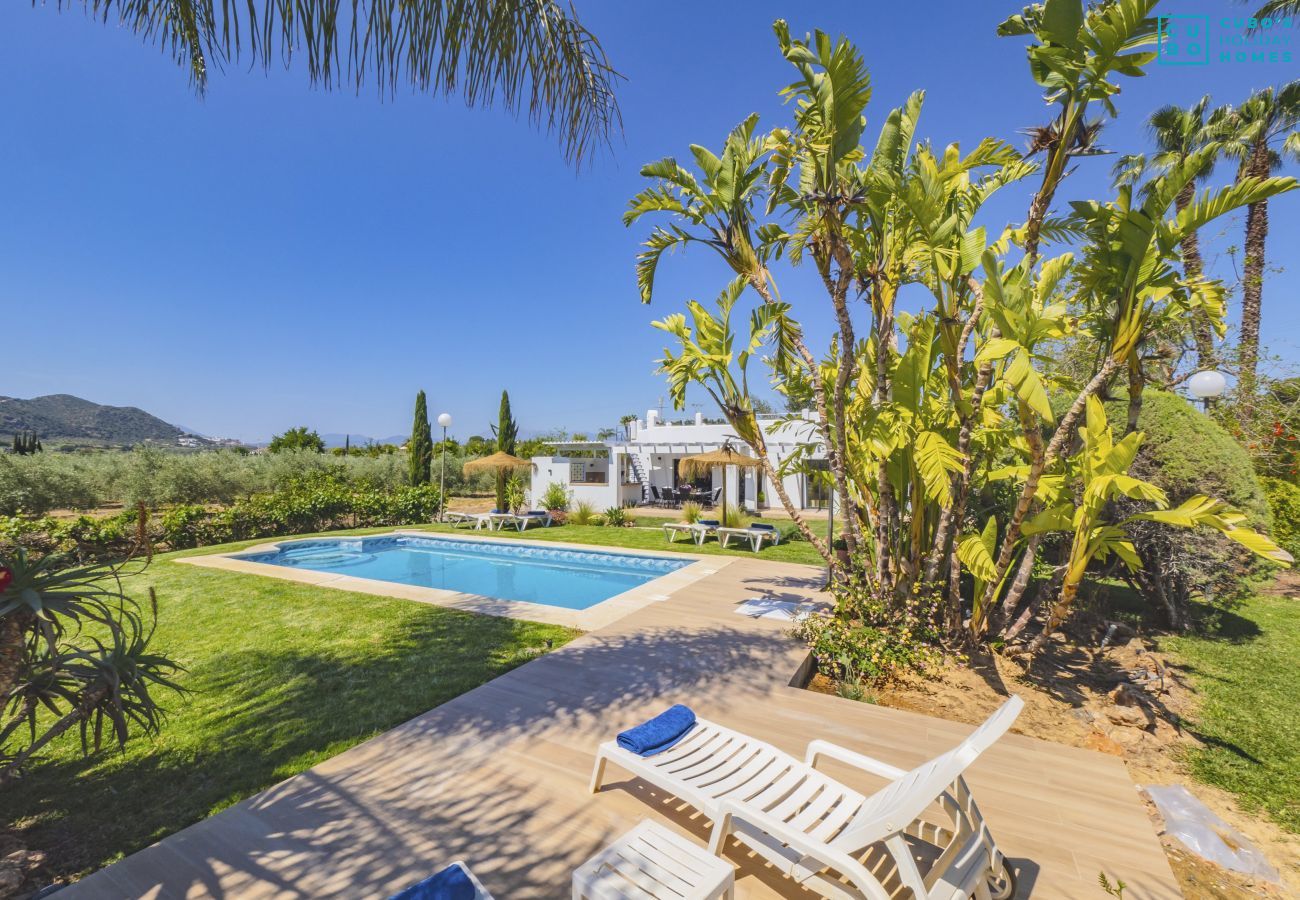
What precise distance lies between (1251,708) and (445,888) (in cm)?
754

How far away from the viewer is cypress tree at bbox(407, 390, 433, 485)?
83.8 feet

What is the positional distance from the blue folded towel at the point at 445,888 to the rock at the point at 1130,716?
5.82m

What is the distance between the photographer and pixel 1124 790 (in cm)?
341

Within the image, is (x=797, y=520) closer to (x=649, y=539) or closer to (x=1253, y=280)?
(x=649, y=539)

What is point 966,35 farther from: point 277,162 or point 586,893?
point 277,162

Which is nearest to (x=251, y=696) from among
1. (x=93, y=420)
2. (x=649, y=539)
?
(x=649, y=539)

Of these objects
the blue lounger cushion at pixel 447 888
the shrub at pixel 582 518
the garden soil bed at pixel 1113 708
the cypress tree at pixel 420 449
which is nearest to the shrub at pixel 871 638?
Result: the garden soil bed at pixel 1113 708

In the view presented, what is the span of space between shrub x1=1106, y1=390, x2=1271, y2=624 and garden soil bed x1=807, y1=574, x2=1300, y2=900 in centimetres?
122

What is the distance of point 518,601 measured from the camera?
8992mm

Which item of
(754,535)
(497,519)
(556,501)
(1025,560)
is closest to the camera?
(1025,560)

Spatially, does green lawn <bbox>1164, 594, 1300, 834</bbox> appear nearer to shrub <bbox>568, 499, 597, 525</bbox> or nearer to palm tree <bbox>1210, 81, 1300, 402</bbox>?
palm tree <bbox>1210, 81, 1300, 402</bbox>

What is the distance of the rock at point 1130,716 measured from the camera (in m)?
4.79

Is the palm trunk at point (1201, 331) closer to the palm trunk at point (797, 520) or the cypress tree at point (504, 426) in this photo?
the palm trunk at point (797, 520)

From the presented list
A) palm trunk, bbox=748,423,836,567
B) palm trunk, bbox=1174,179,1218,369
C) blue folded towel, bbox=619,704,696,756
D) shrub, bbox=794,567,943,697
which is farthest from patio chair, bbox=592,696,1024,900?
palm trunk, bbox=1174,179,1218,369
